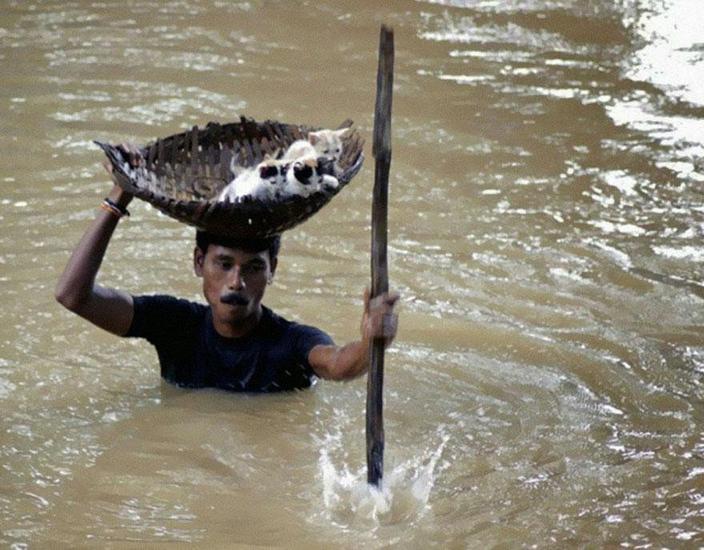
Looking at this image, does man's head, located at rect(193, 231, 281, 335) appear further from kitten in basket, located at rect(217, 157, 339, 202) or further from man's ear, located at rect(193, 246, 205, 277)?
kitten in basket, located at rect(217, 157, 339, 202)

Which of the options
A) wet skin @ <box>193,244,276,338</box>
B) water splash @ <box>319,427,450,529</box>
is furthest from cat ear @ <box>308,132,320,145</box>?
water splash @ <box>319,427,450,529</box>

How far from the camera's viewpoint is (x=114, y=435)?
4.47 meters

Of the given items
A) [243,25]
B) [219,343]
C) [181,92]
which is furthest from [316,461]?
[243,25]

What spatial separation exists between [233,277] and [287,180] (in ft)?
1.24

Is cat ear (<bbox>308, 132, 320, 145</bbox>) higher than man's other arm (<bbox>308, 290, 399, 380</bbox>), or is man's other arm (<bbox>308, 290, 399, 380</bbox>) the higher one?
cat ear (<bbox>308, 132, 320, 145</bbox>)

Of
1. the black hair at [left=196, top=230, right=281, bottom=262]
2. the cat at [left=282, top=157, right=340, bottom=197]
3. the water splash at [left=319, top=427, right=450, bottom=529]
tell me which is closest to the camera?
the water splash at [left=319, top=427, right=450, bottom=529]

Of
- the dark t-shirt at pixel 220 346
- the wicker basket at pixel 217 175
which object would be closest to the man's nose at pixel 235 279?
the wicker basket at pixel 217 175

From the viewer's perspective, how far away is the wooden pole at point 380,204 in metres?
3.54

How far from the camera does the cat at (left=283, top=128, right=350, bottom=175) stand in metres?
4.47

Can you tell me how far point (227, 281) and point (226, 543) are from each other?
36.4 inches

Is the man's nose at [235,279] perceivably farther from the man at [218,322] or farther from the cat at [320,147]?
the cat at [320,147]

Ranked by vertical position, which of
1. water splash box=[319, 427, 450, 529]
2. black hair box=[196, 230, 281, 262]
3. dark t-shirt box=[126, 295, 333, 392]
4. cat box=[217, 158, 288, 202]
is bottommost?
water splash box=[319, 427, 450, 529]

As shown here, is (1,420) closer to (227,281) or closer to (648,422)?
(227,281)

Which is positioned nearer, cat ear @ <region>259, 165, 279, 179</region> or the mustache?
cat ear @ <region>259, 165, 279, 179</region>
